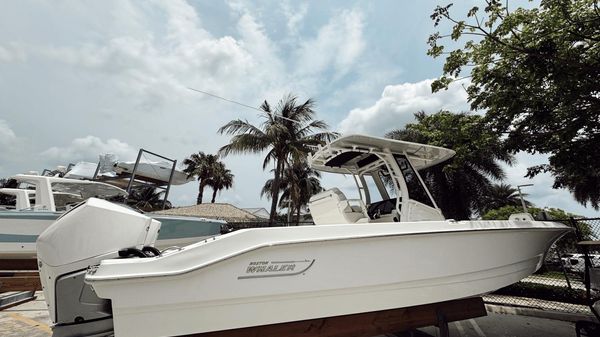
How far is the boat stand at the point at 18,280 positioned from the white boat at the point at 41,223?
0.61ft

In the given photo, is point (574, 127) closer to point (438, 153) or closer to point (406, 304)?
point (438, 153)

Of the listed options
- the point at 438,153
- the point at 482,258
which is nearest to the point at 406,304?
the point at 482,258

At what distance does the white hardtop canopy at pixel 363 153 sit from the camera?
3402 mm

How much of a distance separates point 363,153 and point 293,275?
2151 mm

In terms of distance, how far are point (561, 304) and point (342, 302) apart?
19.0 feet

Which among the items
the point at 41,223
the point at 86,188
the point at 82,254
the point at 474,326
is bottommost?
the point at 474,326

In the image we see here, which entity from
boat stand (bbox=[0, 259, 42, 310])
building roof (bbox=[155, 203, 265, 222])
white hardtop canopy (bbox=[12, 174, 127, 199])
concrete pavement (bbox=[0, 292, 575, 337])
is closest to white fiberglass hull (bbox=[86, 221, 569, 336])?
concrete pavement (bbox=[0, 292, 575, 337])

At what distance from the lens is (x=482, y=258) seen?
9.05 ft

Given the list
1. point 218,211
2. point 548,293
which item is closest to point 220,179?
point 218,211

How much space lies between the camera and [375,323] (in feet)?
8.07

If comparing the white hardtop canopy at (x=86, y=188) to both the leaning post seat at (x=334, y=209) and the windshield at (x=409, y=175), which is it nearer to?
the leaning post seat at (x=334, y=209)

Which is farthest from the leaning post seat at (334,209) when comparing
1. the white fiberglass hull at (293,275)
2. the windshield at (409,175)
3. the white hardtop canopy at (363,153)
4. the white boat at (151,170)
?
the white boat at (151,170)

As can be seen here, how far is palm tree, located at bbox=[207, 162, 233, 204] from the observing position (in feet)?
98.1

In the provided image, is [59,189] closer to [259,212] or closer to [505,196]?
[259,212]
